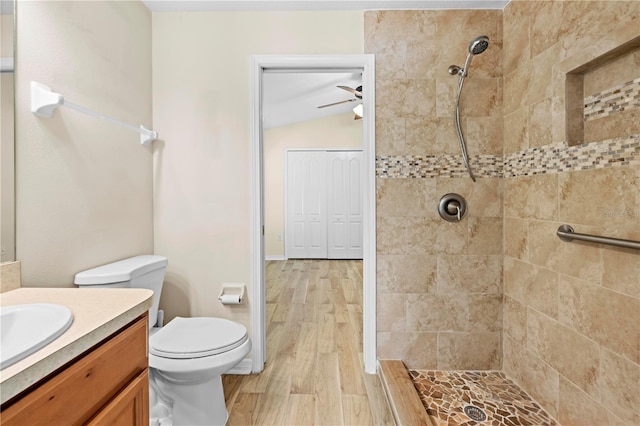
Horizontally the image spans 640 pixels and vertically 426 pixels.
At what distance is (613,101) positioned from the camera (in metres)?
1.25

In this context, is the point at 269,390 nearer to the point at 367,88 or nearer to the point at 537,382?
the point at 537,382

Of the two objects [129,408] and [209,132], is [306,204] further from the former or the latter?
[129,408]

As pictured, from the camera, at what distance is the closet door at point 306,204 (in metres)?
5.69

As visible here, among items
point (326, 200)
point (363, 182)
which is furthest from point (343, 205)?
point (363, 182)

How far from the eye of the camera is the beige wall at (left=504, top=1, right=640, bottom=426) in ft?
3.86

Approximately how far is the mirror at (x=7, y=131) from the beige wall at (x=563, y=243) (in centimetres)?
229

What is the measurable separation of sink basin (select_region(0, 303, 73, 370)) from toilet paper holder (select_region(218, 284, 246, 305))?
110 cm

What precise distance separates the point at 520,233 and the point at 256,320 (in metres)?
1.70

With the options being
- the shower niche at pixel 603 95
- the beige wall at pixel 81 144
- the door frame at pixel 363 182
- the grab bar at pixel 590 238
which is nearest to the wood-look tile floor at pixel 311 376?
the door frame at pixel 363 182

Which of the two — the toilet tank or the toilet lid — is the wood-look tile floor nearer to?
the toilet lid

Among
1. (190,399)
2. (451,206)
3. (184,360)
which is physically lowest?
(190,399)

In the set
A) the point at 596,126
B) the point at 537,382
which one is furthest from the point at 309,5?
the point at 537,382

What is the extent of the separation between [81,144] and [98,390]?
1.16 m

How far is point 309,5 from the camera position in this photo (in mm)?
1903
